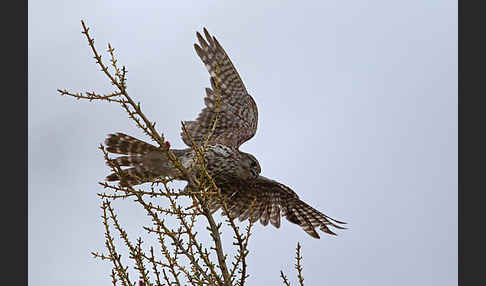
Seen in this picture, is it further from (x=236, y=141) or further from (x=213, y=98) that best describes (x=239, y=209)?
(x=213, y=98)

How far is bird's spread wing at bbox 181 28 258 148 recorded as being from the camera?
7488mm

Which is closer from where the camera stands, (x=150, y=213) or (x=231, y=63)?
(x=150, y=213)

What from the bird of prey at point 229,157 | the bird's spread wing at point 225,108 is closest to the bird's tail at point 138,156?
the bird of prey at point 229,157

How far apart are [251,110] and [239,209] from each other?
4.91ft

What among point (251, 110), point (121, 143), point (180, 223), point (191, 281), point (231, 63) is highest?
point (231, 63)

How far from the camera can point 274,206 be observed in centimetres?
772

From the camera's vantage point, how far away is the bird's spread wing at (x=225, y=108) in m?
7.49

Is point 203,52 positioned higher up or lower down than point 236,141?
higher up

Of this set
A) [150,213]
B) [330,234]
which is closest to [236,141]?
[330,234]

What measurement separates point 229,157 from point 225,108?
1079 millimetres

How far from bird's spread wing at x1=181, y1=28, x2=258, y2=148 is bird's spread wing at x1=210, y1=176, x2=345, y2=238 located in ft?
2.36

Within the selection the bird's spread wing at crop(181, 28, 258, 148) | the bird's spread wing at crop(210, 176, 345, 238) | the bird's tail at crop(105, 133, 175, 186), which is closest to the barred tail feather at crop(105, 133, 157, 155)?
the bird's tail at crop(105, 133, 175, 186)

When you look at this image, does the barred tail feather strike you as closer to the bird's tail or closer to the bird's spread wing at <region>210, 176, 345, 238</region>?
the bird's tail

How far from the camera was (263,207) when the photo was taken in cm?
766
